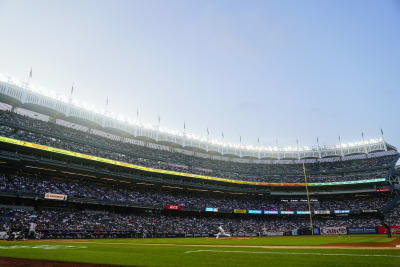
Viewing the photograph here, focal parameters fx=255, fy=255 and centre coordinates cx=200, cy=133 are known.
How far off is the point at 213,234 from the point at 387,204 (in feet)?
134

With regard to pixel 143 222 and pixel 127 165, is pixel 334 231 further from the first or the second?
pixel 127 165

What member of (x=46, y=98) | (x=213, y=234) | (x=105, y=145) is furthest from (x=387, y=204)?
(x=46, y=98)

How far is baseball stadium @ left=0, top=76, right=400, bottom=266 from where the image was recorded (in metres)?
36.7

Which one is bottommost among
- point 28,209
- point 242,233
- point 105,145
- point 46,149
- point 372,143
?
point 242,233

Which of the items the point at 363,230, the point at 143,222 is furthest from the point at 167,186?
the point at 363,230

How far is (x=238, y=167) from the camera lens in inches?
2886

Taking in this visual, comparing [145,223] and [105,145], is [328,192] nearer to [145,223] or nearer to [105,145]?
[145,223]

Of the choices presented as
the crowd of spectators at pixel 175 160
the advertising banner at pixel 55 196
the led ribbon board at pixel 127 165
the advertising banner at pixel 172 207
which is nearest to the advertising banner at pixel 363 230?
the led ribbon board at pixel 127 165

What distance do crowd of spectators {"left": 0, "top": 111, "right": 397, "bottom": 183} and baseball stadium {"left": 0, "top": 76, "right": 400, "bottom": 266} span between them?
28cm

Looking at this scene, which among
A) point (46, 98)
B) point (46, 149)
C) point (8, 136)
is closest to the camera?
point (8, 136)

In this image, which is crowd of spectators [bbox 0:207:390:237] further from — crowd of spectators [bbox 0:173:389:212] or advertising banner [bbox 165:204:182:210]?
crowd of spectators [bbox 0:173:389:212]

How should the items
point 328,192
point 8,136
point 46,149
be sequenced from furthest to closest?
point 328,192 < point 46,149 < point 8,136

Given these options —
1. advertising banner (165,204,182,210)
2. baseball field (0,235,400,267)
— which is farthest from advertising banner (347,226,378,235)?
baseball field (0,235,400,267)

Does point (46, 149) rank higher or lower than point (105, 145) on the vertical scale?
lower
